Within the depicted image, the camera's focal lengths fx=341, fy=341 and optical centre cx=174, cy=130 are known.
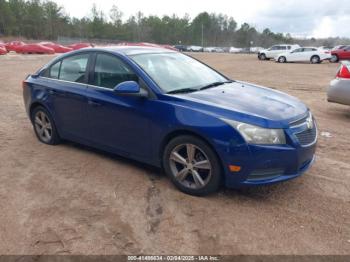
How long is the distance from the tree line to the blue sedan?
294 feet

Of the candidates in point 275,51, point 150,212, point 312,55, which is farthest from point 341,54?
point 150,212

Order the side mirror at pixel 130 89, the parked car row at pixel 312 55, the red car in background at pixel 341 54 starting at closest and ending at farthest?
the side mirror at pixel 130 89
the red car in background at pixel 341 54
the parked car row at pixel 312 55

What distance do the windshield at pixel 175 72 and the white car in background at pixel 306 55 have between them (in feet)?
86.9

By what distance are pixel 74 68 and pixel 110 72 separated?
2.64ft

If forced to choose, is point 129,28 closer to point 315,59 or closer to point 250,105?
point 315,59

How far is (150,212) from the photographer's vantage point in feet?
11.5

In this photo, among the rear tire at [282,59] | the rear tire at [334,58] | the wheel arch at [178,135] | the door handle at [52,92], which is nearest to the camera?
the wheel arch at [178,135]

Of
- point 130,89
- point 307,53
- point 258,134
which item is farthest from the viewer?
point 307,53

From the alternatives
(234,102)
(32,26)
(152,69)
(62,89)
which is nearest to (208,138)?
(234,102)

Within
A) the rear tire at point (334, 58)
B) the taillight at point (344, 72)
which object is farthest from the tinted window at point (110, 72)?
the rear tire at point (334, 58)

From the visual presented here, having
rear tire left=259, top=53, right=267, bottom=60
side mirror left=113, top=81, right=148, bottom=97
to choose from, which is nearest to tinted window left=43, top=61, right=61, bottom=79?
side mirror left=113, top=81, right=148, bottom=97

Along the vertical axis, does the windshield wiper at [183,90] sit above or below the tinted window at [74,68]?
below

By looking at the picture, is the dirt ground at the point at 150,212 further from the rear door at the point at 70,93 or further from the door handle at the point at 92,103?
the door handle at the point at 92,103

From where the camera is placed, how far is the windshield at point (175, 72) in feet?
13.6
